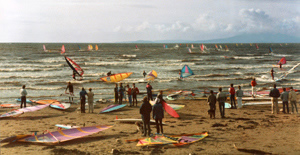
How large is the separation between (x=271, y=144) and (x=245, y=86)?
52.5 ft

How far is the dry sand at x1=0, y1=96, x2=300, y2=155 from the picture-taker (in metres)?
7.21

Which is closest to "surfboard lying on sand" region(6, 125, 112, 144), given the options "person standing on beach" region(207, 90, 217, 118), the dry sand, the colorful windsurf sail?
the dry sand

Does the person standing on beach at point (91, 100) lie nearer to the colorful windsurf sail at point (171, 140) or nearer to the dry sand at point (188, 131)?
the dry sand at point (188, 131)

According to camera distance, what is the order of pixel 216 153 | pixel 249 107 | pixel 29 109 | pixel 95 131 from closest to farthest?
pixel 216 153
pixel 95 131
pixel 29 109
pixel 249 107

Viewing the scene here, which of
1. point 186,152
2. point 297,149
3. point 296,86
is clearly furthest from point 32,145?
point 296,86

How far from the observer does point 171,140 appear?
7.64 metres

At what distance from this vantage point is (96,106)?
49.2ft

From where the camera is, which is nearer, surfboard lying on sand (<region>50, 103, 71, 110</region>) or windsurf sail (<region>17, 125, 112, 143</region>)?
windsurf sail (<region>17, 125, 112, 143</region>)

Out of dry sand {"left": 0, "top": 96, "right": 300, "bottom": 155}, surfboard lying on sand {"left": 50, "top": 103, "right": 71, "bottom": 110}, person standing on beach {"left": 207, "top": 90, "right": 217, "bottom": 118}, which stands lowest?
dry sand {"left": 0, "top": 96, "right": 300, "bottom": 155}

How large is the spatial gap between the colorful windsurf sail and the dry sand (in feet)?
0.60

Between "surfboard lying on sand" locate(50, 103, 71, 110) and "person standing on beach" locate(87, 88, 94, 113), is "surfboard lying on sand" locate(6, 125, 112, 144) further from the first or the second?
"surfboard lying on sand" locate(50, 103, 71, 110)

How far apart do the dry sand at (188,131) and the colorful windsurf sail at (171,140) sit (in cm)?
18

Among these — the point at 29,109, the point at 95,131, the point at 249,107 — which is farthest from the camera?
the point at 249,107

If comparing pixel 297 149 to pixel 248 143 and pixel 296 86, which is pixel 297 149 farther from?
pixel 296 86
